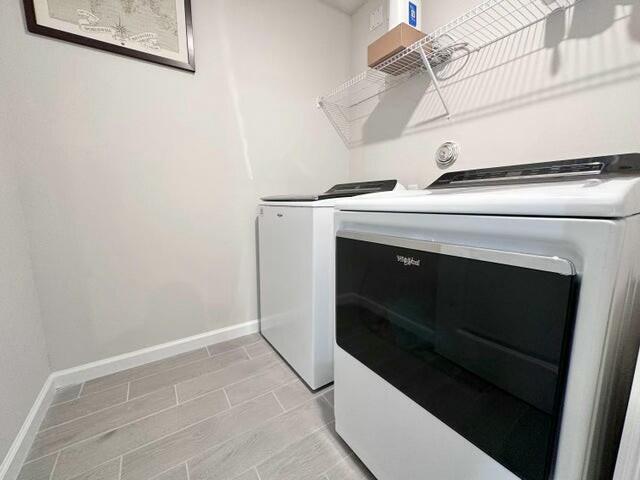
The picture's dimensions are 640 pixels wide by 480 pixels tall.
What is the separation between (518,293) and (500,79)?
3.85 ft

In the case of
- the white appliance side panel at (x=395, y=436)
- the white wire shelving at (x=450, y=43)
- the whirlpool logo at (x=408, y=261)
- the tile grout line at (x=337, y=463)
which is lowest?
the tile grout line at (x=337, y=463)

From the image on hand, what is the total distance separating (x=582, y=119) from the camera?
37.9 inches

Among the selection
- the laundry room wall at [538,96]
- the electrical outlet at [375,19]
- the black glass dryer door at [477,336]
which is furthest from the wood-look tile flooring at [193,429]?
the electrical outlet at [375,19]

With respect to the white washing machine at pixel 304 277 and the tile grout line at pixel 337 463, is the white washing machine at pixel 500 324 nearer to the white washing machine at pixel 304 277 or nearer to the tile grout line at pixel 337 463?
the tile grout line at pixel 337 463

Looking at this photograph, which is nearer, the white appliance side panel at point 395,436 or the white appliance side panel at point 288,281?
the white appliance side panel at point 395,436

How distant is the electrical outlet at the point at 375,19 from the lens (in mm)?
1719

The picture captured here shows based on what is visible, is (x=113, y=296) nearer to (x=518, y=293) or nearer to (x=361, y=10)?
(x=518, y=293)

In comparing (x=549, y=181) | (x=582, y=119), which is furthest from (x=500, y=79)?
(x=549, y=181)

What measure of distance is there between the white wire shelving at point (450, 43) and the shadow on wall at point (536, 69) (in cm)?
3

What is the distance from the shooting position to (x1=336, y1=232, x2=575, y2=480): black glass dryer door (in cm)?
42

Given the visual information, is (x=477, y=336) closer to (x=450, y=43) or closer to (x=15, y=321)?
(x=450, y=43)

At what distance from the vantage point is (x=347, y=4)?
184cm

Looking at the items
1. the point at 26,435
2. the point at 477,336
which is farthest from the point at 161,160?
the point at 477,336

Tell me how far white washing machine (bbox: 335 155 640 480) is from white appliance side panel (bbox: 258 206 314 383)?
0.40 m
